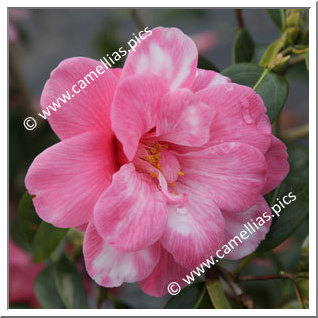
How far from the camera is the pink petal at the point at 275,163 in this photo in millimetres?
753

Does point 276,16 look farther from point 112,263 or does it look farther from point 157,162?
point 112,263

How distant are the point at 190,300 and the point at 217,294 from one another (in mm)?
48

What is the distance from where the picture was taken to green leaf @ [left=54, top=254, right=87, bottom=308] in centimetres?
100

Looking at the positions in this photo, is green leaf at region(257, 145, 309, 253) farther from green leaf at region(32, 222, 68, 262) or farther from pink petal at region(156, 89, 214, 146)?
green leaf at region(32, 222, 68, 262)

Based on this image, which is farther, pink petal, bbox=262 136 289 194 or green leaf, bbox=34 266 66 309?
green leaf, bbox=34 266 66 309

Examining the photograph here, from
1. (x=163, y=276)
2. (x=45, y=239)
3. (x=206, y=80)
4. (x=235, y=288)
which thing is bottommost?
(x=235, y=288)

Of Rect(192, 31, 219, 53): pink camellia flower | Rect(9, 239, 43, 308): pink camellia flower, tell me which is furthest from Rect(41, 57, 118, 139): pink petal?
Rect(192, 31, 219, 53): pink camellia flower

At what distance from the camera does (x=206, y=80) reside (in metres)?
0.73

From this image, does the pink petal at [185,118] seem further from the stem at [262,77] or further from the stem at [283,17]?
the stem at [283,17]

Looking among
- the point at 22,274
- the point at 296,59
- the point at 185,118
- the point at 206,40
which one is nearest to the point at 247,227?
the point at 185,118

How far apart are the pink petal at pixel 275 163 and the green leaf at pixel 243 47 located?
21 cm

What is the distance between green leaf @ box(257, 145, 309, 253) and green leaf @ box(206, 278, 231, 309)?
94 mm
